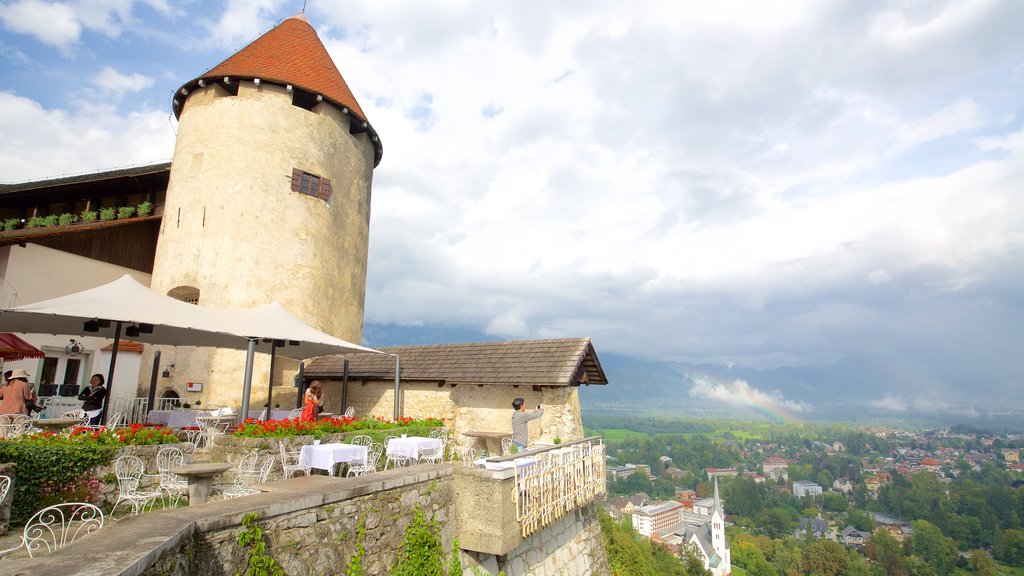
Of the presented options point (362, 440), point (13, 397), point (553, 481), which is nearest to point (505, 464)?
point (553, 481)

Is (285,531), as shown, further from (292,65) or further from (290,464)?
(292,65)

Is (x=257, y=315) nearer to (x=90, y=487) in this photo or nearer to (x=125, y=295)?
(x=125, y=295)

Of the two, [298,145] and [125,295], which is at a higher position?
[298,145]

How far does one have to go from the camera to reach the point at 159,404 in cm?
1562

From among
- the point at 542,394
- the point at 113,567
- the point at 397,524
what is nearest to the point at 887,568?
the point at 542,394

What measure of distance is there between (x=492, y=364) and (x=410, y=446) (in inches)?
184

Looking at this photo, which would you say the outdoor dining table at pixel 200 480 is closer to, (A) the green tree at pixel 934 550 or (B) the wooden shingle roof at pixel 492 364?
(B) the wooden shingle roof at pixel 492 364

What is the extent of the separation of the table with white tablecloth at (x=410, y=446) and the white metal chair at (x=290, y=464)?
62.8 inches

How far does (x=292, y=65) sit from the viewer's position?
1927 centimetres

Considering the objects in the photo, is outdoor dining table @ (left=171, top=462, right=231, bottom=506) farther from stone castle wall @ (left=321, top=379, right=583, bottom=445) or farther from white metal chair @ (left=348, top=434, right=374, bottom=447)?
stone castle wall @ (left=321, top=379, right=583, bottom=445)

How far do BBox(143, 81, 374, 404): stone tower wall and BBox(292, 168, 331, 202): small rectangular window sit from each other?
6.4 inches

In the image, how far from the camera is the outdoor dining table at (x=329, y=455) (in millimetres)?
8125

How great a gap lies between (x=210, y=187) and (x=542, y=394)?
43.8ft

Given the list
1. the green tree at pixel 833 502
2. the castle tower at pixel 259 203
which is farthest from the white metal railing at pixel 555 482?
the green tree at pixel 833 502
